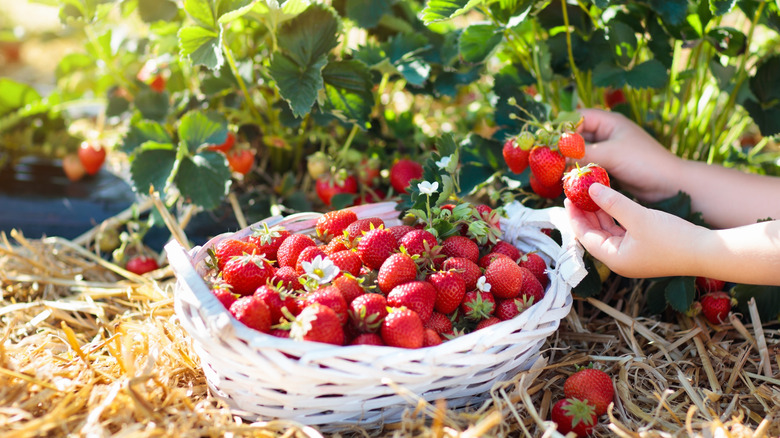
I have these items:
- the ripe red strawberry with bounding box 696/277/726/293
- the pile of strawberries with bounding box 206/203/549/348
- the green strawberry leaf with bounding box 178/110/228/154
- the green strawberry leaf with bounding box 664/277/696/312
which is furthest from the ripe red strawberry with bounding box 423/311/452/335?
the green strawberry leaf with bounding box 178/110/228/154

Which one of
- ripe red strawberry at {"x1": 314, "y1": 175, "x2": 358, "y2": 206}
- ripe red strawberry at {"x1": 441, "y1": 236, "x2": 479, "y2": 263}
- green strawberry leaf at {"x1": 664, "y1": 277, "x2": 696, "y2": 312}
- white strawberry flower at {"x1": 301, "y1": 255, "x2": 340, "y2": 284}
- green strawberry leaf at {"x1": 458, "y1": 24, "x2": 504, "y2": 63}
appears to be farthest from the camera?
ripe red strawberry at {"x1": 314, "y1": 175, "x2": 358, "y2": 206}

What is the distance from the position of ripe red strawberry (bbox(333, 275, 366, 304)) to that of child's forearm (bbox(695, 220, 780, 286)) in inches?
20.9

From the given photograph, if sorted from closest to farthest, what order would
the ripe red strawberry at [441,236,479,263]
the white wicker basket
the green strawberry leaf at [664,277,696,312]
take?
the white wicker basket < the ripe red strawberry at [441,236,479,263] < the green strawberry leaf at [664,277,696,312]

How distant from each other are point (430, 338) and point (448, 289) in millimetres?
80

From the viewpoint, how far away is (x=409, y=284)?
877 mm

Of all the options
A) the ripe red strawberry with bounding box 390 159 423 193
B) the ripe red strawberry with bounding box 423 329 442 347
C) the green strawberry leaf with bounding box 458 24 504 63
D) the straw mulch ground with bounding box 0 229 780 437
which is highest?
the green strawberry leaf with bounding box 458 24 504 63

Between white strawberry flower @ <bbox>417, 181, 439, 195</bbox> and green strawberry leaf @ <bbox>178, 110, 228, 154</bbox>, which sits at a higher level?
white strawberry flower @ <bbox>417, 181, 439, 195</bbox>

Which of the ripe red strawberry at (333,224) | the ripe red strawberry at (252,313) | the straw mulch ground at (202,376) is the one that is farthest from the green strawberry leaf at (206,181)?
the ripe red strawberry at (252,313)

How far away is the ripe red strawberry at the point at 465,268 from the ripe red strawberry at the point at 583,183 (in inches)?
7.9

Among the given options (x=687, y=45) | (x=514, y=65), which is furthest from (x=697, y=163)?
(x=514, y=65)

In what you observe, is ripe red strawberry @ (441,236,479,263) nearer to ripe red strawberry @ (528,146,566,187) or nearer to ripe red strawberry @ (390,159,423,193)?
ripe red strawberry @ (528,146,566,187)

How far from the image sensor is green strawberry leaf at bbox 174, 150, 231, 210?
132cm

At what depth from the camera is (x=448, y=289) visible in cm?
90

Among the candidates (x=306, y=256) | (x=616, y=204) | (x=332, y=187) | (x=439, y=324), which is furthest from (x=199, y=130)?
(x=616, y=204)
